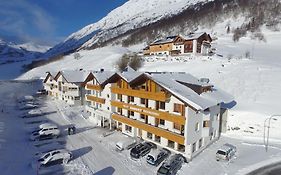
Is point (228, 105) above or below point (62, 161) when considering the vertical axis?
above

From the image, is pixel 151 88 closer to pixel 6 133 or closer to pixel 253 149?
pixel 253 149

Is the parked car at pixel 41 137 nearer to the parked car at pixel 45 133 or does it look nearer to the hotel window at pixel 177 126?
the parked car at pixel 45 133

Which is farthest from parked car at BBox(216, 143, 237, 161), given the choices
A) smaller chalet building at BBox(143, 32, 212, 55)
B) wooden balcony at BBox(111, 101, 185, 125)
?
smaller chalet building at BBox(143, 32, 212, 55)

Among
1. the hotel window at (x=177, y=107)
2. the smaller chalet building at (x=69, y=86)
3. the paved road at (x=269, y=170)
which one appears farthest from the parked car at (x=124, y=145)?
the smaller chalet building at (x=69, y=86)

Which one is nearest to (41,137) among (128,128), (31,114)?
(128,128)

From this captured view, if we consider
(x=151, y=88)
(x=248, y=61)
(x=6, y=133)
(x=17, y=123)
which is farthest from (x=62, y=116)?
(x=248, y=61)

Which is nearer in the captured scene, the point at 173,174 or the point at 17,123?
the point at 173,174

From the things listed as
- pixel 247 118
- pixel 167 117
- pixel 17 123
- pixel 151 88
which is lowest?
pixel 17 123
